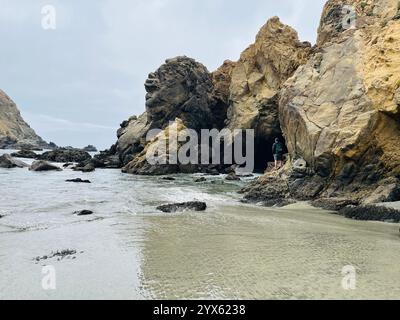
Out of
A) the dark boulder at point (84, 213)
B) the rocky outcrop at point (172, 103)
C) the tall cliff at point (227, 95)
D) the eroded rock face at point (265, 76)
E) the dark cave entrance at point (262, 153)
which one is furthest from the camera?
the rocky outcrop at point (172, 103)

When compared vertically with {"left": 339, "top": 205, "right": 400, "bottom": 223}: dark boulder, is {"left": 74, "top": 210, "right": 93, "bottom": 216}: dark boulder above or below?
below

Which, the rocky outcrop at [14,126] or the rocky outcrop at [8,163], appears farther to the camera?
the rocky outcrop at [14,126]

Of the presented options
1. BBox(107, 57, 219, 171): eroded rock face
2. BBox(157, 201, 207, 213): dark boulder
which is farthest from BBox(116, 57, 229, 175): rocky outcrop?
BBox(157, 201, 207, 213): dark boulder

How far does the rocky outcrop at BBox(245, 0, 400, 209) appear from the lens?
17328 mm

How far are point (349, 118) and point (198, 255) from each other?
12.6 metres

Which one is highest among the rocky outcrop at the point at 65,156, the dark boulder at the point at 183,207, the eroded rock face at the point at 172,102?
the eroded rock face at the point at 172,102

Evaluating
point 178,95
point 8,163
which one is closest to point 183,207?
point 8,163

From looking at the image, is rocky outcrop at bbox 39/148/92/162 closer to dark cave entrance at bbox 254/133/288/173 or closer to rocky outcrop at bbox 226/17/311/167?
rocky outcrop at bbox 226/17/311/167

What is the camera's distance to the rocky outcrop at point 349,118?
682 inches

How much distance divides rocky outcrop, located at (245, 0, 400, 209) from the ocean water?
3.70 metres

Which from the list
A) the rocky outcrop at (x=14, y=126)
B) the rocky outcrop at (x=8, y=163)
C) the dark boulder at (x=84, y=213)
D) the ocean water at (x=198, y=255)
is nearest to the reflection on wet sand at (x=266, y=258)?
the ocean water at (x=198, y=255)

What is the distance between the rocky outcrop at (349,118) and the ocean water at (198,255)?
3.70 metres

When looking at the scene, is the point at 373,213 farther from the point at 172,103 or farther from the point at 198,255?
the point at 172,103

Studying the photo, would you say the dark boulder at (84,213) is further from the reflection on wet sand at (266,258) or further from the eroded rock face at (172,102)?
the eroded rock face at (172,102)
